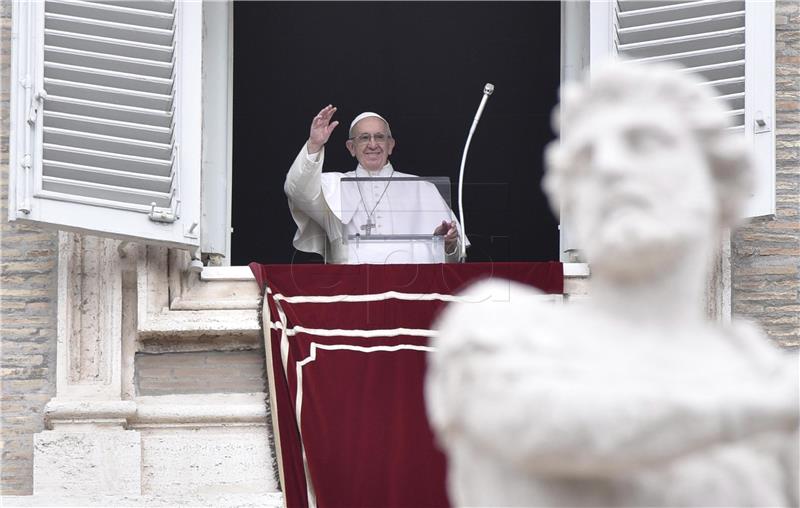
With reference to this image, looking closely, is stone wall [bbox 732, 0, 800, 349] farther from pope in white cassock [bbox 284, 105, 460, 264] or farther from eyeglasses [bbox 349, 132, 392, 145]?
eyeglasses [bbox 349, 132, 392, 145]

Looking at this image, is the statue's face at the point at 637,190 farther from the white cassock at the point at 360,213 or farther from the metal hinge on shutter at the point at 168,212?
the white cassock at the point at 360,213

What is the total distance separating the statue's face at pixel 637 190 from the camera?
345cm

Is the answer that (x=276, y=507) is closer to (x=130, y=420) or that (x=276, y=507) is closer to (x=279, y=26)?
(x=130, y=420)

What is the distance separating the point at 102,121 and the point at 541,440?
587 centimetres

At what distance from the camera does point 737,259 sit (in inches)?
364

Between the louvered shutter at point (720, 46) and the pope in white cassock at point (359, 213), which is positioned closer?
the louvered shutter at point (720, 46)

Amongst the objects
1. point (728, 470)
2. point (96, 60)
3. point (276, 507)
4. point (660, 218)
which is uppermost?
point (96, 60)

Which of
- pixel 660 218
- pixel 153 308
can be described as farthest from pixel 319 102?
pixel 660 218

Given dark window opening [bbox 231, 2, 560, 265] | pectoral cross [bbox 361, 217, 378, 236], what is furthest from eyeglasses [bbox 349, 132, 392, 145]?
dark window opening [bbox 231, 2, 560, 265]

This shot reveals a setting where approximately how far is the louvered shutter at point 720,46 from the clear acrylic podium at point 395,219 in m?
0.87

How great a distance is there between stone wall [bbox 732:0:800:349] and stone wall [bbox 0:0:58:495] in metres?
2.80

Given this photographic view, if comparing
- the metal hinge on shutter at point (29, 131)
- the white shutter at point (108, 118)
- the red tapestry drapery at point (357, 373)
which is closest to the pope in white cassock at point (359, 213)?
the red tapestry drapery at point (357, 373)

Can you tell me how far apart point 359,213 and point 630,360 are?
596 cm

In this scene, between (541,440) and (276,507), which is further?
(276,507)
